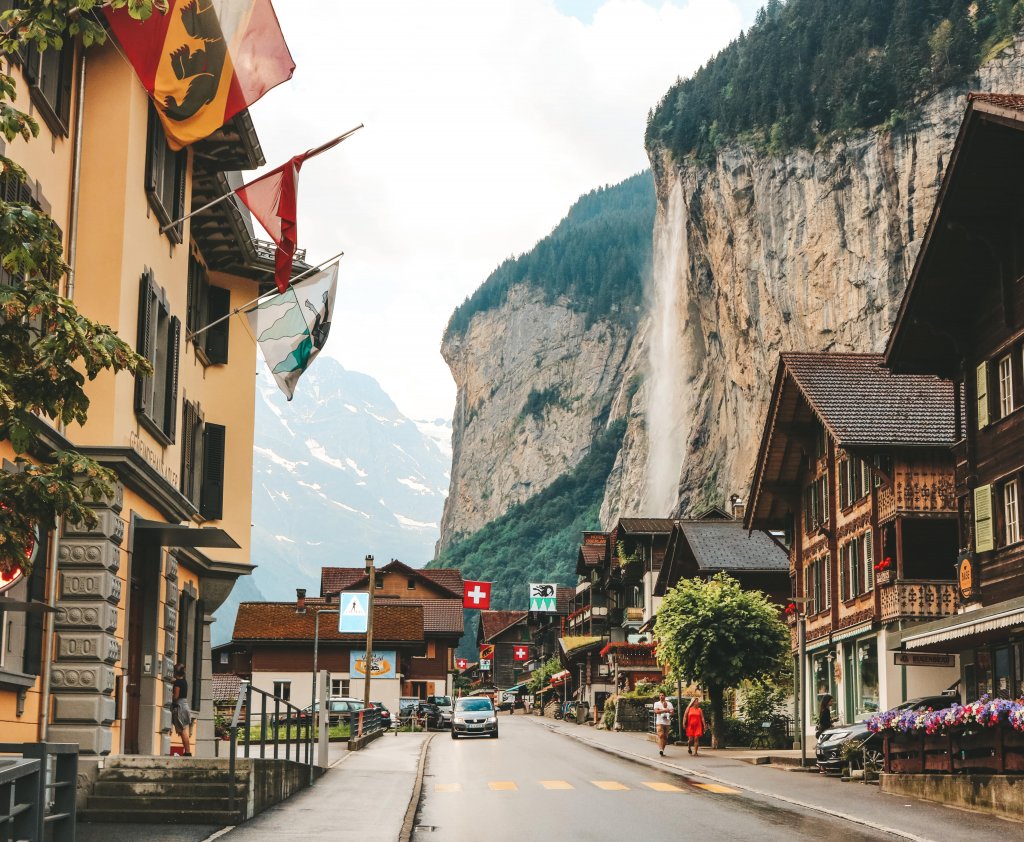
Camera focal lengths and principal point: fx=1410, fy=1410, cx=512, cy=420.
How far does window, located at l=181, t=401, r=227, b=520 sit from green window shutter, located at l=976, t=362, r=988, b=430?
50.0ft

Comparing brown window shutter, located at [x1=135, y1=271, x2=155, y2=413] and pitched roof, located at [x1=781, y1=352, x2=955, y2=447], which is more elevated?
pitched roof, located at [x1=781, y1=352, x2=955, y2=447]

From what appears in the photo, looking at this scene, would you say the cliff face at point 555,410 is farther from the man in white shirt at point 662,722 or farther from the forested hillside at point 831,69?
the man in white shirt at point 662,722

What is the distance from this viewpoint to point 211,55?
16.9 meters

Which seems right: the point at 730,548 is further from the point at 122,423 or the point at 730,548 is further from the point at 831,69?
the point at 831,69

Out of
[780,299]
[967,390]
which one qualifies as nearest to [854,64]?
[780,299]

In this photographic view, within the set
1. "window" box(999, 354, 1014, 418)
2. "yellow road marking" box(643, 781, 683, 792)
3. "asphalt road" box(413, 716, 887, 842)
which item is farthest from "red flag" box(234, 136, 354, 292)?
"window" box(999, 354, 1014, 418)

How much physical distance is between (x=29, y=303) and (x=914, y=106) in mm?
83589

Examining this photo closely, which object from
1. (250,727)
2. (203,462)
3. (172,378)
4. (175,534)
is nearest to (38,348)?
(175,534)

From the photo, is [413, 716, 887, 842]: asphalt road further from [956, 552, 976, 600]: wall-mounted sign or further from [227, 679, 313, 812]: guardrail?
[956, 552, 976, 600]: wall-mounted sign

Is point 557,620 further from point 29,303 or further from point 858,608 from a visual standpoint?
point 29,303

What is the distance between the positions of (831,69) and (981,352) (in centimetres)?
7118

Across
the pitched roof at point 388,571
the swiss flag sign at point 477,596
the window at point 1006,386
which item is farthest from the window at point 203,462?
the pitched roof at point 388,571

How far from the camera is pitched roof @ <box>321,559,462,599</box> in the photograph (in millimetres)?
100625

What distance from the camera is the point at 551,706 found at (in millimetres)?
90562
